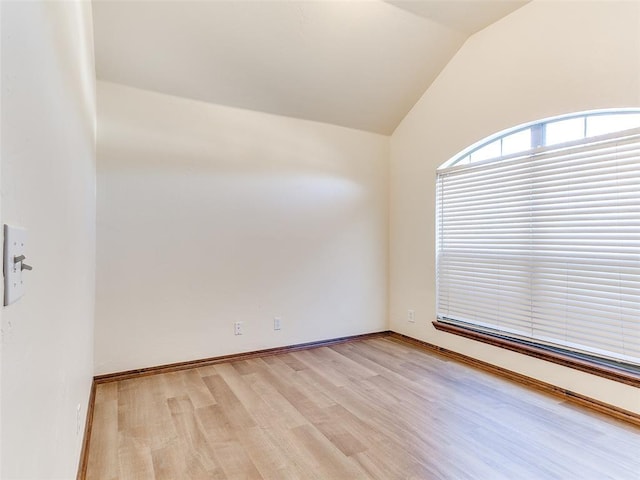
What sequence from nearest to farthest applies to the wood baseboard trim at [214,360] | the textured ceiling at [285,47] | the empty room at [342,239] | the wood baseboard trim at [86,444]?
the wood baseboard trim at [86,444], the empty room at [342,239], the textured ceiling at [285,47], the wood baseboard trim at [214,360]

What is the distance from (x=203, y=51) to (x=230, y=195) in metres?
1.15

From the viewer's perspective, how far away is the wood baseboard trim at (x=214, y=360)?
2682 mm

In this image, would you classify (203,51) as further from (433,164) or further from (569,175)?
(569,175)

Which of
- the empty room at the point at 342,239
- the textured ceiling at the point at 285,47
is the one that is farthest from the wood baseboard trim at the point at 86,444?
the textured ceiling at the point at 285,47

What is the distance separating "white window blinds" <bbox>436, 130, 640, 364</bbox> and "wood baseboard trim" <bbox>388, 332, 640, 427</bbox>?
1.00 feet

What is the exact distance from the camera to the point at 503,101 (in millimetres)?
2848

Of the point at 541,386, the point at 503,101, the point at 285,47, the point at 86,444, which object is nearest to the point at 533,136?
the point at 503,101

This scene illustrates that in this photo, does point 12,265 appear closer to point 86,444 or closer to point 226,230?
point 86,444

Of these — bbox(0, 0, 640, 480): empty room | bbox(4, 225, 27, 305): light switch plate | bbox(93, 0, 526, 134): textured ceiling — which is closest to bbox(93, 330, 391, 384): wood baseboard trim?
bbox(0, 0, 640, 480): empty room

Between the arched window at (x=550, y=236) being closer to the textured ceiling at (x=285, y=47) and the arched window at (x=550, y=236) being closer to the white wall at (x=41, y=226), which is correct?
the textured ceiling at (x=285, y=47)

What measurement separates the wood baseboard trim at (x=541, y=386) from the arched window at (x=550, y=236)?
0.27 meters

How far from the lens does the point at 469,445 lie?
187 centimetres

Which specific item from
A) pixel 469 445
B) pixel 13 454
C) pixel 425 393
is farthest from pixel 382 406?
pixel 13 454

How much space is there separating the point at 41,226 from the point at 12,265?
0.35 metres
